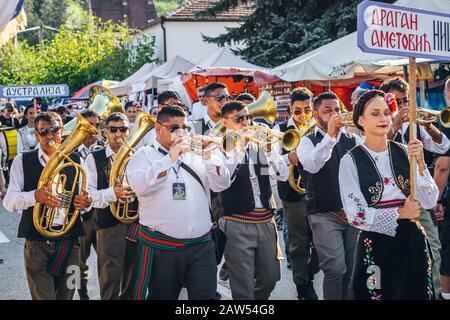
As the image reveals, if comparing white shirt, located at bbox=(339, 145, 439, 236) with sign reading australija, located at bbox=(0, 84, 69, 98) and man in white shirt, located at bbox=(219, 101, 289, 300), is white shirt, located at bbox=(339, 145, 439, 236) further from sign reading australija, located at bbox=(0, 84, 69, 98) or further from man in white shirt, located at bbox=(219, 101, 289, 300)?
sign reading australija, located at bbox=(0, 84, 69, 98)

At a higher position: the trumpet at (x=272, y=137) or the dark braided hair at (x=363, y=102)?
the dark braided hair at (x=363, y=102)

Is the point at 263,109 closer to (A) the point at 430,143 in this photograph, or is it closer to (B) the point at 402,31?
A: (A) the point at 430,143

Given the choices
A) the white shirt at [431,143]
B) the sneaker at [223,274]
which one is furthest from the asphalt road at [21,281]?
the white shirt at [431,143]

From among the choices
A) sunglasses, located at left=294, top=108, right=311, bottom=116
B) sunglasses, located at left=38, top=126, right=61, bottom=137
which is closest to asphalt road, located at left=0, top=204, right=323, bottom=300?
sunglasses, located at left=294, top=108, right=311, bottom=116

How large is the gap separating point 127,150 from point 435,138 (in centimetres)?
274

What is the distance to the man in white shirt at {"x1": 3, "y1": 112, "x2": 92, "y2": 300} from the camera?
6.22 metres

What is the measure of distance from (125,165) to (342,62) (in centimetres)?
534

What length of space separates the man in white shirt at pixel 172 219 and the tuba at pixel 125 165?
3.56ft

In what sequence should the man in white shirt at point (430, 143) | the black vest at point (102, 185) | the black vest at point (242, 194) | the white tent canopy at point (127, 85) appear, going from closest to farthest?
the black vest at point (242, 194) < the man in white shirt at point (430, 143) < the black vest at point (102, 185) < the white tent canopy at point (127, 85)

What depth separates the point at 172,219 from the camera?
5473 mm

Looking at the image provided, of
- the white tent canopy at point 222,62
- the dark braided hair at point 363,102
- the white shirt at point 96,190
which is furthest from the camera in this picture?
the white tent canopy at point 222,62

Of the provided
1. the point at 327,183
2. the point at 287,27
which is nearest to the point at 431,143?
the point at 327,183

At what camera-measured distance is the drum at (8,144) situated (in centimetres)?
1436

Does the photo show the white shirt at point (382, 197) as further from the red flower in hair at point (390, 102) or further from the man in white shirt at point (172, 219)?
the man in white shirt at point (172, 219)
